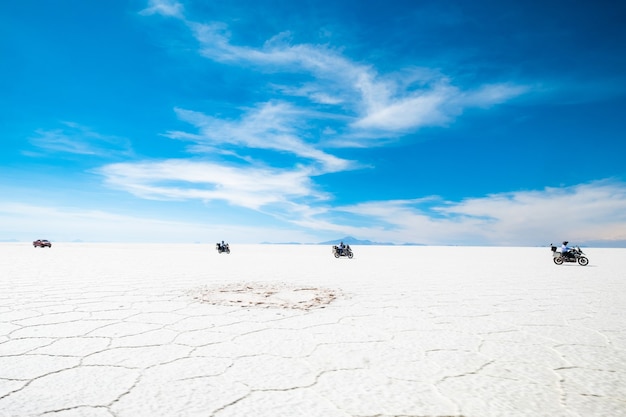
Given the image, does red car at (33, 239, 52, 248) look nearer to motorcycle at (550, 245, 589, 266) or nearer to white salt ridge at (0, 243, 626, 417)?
white salt ridge at (0, 243, 626, 417)

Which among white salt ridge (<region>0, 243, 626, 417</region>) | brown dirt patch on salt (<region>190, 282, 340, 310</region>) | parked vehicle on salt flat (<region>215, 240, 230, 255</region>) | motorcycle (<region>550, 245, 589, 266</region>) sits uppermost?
parked vehicle on salt flat (<region>215, 240, 230, 255</region>)

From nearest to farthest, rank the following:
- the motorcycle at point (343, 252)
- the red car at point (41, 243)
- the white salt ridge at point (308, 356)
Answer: the white salt ridge at point (308, 356), the motorcycle at point (343, 252), the red car at point (41, 243)

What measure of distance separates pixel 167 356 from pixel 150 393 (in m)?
0.66

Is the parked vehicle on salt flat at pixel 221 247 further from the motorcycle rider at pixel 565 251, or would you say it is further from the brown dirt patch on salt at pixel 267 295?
the motorcycle rider at pixel 565 251

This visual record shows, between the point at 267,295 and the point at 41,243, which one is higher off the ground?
the point at 41,243

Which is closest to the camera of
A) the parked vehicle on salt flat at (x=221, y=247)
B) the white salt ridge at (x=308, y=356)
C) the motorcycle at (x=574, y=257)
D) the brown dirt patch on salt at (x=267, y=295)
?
the white salt ridge at (x=308, y=356)

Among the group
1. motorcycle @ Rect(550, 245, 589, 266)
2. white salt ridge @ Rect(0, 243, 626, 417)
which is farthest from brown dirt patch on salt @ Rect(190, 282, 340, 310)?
motorcycle @ Rect(550, 245, 589, 266)

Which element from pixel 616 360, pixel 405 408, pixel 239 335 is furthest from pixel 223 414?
pixel 616 360

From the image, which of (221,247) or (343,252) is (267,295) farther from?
(221,247)

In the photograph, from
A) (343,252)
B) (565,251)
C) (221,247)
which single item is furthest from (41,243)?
(565,251)

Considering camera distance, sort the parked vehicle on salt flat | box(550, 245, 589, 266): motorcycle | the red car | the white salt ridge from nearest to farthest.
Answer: the white salt ridge
box(550, 245, 589, 266): motorcycle
the parked vehicle on salt flat
the red car

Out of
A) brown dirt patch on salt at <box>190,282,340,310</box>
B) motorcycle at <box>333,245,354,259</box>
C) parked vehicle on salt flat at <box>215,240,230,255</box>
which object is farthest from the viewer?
parked vehicle on salt flat at <box>215,240,230,255</box>

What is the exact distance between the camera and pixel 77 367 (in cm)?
238

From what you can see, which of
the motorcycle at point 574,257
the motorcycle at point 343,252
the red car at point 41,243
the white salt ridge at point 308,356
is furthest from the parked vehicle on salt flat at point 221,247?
the red car at point 41,243
